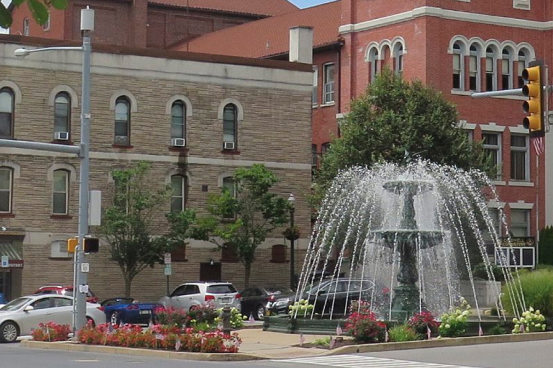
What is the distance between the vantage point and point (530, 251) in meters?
46.3

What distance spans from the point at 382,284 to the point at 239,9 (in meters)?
39.1

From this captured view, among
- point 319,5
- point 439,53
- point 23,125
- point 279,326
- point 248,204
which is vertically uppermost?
point 319,5

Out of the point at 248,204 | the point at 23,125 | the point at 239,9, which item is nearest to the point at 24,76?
the point at 23,125

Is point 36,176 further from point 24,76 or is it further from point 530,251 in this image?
point 530,251

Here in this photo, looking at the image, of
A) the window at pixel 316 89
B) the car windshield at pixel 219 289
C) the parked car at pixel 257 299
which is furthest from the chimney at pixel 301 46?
the car windshield at pixel 219 289

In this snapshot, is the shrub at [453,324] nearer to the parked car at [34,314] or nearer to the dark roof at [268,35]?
the parked car at [34,314]

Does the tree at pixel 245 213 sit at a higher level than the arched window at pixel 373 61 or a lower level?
lower

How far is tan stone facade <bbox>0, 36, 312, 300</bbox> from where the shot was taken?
→ 152 feet

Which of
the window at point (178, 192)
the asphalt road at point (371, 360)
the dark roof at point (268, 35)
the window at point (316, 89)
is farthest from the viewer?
the dark roof at point (268, 35)

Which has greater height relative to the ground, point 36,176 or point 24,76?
point 24,76

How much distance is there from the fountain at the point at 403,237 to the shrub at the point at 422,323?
2064 mm

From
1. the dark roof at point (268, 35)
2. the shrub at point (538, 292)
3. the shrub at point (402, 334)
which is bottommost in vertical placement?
the shrub at point (402, 334)

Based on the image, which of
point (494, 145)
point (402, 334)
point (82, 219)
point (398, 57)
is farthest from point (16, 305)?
point (494, 145)

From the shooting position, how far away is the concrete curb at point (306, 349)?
77.3 ft
